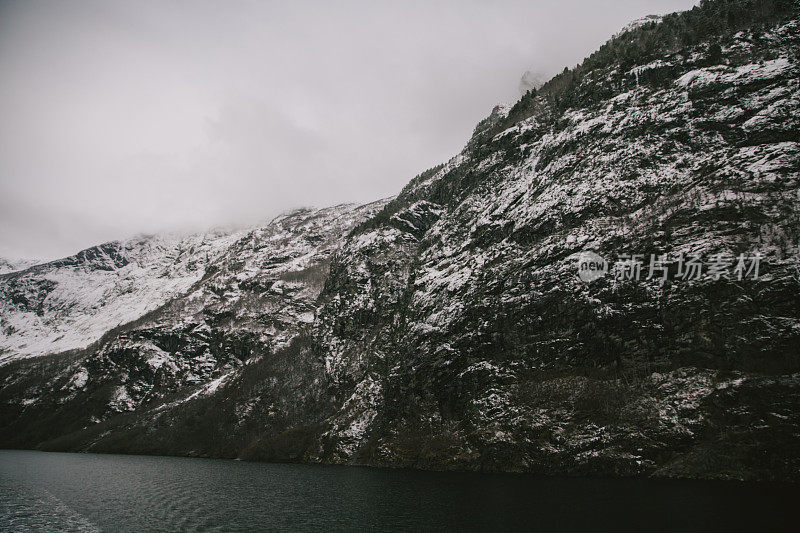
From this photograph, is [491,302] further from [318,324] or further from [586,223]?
[318,324]

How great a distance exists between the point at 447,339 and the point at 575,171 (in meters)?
54.3

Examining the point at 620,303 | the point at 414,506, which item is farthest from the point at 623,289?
the point at 414,506

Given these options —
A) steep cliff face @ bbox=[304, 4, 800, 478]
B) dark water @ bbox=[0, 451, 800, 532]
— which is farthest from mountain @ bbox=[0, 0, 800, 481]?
dark water @ bbox=[0, 451, 800, 532]

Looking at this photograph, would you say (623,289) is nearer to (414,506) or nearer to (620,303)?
(620,303)

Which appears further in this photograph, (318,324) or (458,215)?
Result: (318,324)

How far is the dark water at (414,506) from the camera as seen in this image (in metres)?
41.8

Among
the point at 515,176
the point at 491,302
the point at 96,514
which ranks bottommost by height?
the point at 96,514

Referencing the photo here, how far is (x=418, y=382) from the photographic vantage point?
107 metres

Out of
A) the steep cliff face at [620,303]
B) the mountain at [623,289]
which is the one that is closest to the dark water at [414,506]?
the mountain at [623,289]

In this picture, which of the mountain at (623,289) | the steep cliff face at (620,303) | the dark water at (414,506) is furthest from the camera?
the mountain at (623,289)

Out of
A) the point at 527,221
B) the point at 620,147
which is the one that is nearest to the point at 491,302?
the point at 527,221

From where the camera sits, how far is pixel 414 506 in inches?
2103

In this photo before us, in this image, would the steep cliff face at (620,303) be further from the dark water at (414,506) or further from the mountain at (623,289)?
the dark water at (414,506)

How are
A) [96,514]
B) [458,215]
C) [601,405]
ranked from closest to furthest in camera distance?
[96,514] < [601,405] < [458,215]
